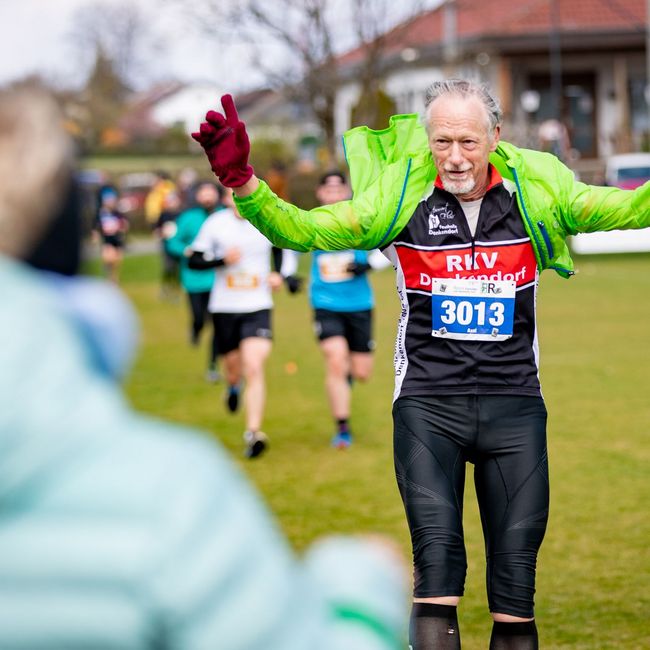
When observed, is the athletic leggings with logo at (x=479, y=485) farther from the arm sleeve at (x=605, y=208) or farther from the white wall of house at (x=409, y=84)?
the white wall of house at (x=409, y=84)

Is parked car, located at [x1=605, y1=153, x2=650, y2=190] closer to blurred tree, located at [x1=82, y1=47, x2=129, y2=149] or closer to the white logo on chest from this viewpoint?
the white logo on chest

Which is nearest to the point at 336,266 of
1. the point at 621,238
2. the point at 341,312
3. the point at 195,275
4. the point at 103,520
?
the point at 341,312

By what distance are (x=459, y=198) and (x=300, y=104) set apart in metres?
39.3

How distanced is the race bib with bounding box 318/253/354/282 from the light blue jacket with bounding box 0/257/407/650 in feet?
30.9

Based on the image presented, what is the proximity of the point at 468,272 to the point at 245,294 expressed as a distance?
21.4 feet

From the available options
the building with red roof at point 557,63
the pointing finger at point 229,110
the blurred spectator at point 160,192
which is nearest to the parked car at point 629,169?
the blurred spectator at point 160,192

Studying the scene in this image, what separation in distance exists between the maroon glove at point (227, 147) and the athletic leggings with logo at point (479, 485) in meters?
1.04

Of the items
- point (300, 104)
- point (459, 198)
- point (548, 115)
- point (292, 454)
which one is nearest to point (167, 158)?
point (548, 115)

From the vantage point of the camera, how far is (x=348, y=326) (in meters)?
11.1

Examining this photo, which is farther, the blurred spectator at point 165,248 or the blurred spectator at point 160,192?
the blurred spectator at point 160,192

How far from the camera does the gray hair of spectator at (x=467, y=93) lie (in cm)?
485

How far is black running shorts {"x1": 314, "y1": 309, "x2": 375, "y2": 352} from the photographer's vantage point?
11.0 m

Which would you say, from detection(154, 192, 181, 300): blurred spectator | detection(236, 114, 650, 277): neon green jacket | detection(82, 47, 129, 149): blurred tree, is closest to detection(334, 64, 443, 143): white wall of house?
detection(82, 47, 129, 149): blurred tree

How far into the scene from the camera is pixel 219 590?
5.16 ft
